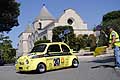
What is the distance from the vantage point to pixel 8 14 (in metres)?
44.5

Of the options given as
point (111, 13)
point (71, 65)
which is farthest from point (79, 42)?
point (71, 65)

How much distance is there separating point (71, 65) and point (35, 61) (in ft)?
9.61

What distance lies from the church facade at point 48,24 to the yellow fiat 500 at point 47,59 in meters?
75.9

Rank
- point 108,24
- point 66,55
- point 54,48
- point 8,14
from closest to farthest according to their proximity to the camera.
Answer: point 54,48 < point 66,55 < point 8,14 < point 108,24

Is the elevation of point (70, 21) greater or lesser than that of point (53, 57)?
greater

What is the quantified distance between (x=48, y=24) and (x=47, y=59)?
88063 mm

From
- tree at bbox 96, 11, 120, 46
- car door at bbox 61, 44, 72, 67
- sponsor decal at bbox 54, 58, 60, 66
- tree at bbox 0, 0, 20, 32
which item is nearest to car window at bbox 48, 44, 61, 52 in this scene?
car door at bbox 61, 44, 72, 67

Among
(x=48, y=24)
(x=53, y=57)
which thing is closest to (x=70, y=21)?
(x=48, y=24)

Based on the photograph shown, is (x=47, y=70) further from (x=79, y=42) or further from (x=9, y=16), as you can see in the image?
(x=79, y=42)

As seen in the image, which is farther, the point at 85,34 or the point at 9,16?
the point at 85,34

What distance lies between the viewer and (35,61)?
1678 centimetres

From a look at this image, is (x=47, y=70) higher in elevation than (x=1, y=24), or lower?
lower

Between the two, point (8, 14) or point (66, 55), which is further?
point (8, 14)

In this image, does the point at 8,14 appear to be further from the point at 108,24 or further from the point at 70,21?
the point at 70,21
